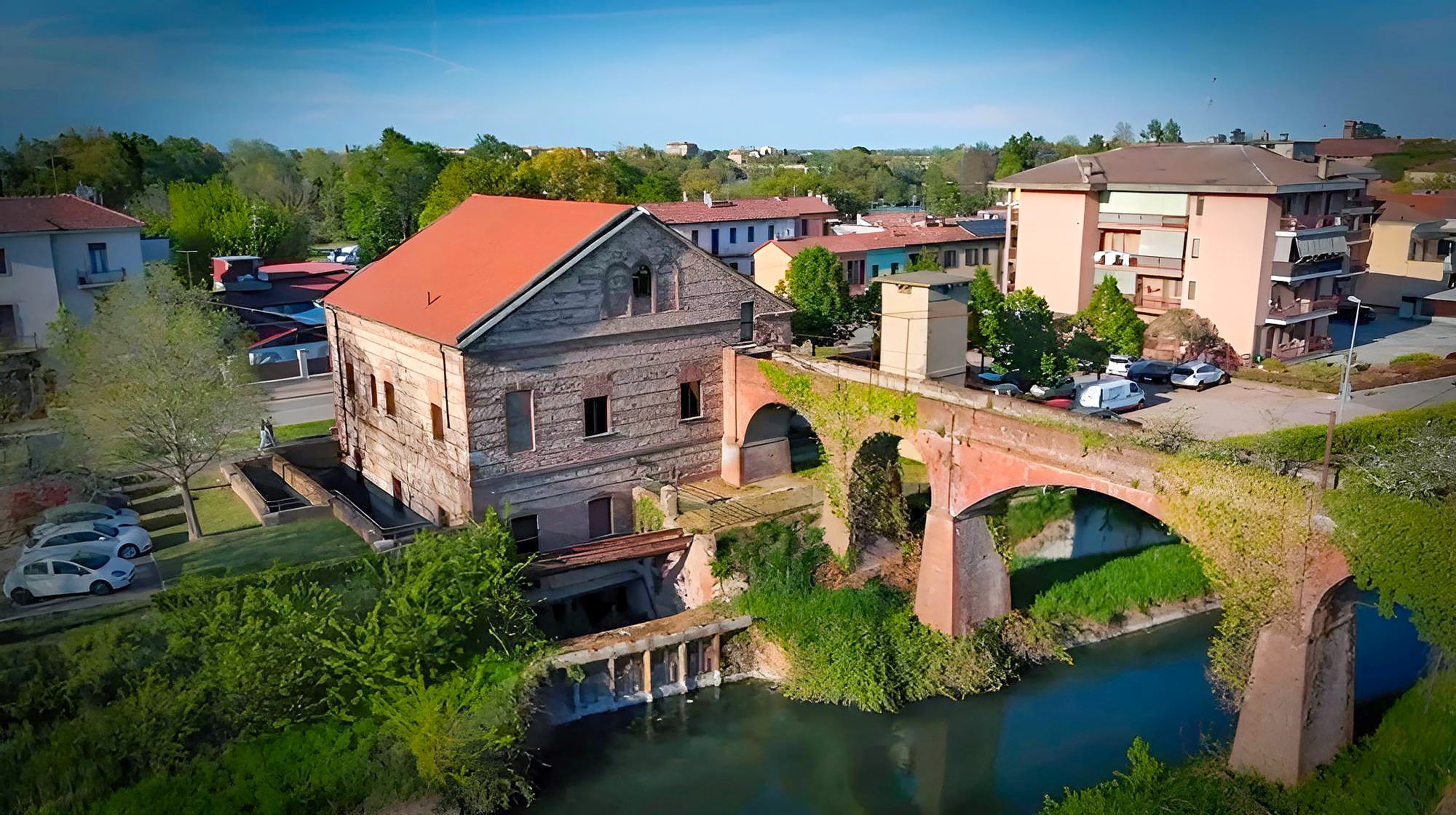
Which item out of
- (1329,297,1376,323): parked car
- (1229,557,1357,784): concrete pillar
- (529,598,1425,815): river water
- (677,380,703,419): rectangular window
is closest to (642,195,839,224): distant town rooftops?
(677,380,703,419): rectangular window

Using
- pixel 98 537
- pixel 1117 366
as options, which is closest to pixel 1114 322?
pixel 1117 366

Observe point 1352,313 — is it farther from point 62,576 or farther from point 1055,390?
point 62,576

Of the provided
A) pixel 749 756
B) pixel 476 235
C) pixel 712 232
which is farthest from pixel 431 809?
pixel 712 232

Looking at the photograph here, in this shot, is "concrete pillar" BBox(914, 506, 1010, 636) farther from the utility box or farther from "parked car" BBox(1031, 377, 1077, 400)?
"parked car" BBox(1031, 377, 1077, 400)

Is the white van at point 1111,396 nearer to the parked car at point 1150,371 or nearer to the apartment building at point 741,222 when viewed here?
the parked car at point 1150,371

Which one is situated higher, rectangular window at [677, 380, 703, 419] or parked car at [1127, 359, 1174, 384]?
rectangular window at [677, 380, 703, 419]

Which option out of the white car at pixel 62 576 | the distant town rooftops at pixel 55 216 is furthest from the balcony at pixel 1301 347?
the distant town rooftops at pixel 55 216
